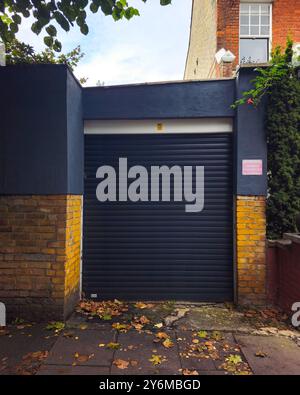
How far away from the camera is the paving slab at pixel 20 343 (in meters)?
3.19

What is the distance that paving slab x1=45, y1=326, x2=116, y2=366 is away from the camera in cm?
324

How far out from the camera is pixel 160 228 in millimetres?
5156

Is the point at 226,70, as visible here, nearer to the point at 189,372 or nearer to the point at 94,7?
the point at 94,7

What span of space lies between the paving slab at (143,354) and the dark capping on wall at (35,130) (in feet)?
7.01

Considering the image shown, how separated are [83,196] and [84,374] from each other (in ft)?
9.39

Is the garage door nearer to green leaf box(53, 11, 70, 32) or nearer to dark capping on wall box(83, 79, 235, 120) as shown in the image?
dark capping on wall box(83, 79, 235, 120)

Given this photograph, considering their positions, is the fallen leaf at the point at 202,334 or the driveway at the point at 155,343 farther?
the fallen leaf at the point at 202,334

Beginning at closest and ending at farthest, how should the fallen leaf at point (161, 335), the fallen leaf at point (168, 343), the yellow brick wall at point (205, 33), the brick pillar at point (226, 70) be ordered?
the fallen leaf at point (168, 343), the fallen leaf at point (161, 335), the brick pillar at point (226, 70), the yellow brick wall at point (205, 33)

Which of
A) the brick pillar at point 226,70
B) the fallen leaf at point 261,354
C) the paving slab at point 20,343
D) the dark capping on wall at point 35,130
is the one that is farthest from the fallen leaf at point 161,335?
the brick pillar at point 226,70

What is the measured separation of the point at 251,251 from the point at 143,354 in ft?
7.61

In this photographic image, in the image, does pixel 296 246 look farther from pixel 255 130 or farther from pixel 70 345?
pixel 70 345

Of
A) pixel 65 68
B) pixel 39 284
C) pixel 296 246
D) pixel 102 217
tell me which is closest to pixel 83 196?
pixel 102 217

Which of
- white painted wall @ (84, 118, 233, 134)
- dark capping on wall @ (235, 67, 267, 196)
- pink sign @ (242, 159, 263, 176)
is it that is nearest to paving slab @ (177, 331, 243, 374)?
dark capping on wall @ (235, 67, 267, 196)

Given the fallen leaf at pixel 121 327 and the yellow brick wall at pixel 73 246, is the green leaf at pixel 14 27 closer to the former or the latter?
the yellow brick wall at pixel 73 246
